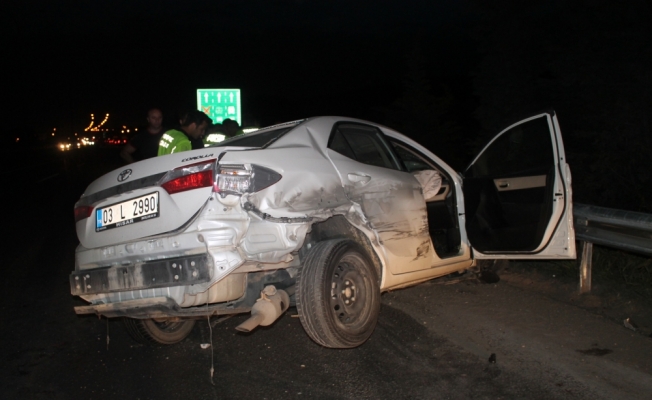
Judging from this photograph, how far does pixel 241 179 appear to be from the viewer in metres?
3.74

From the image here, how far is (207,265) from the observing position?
11.9 ft

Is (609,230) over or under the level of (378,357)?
over

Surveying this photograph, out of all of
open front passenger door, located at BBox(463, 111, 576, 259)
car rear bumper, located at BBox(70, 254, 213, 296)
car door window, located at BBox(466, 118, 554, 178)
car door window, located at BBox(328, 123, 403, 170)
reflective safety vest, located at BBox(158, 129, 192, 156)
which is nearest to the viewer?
car rear bumper, located at BBox(70, 254, 213, 296)

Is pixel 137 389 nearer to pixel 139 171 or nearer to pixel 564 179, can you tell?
pixel 139 171

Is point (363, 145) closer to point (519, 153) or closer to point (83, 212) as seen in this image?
point (519, 153)

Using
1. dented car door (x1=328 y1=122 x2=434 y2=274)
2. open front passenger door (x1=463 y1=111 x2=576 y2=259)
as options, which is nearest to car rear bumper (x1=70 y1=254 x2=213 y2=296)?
dented car door (x1=328 y1=122 x2=434 y2=274)

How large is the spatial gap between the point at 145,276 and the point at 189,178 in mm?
Answer: 683

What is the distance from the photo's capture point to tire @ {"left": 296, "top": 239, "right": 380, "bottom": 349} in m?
3.92

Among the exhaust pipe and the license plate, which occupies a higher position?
the license plate

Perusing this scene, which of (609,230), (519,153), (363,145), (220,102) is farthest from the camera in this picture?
(220,102)

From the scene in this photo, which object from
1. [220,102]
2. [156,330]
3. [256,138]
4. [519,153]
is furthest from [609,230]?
[220,102]

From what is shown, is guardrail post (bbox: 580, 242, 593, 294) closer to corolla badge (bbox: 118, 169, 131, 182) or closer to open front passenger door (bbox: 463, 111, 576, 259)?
open front passenger door (bbox: 463, 111, 576, 259)

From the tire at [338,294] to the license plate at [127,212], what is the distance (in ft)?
3.40

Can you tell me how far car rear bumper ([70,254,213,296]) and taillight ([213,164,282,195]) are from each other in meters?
0.42
